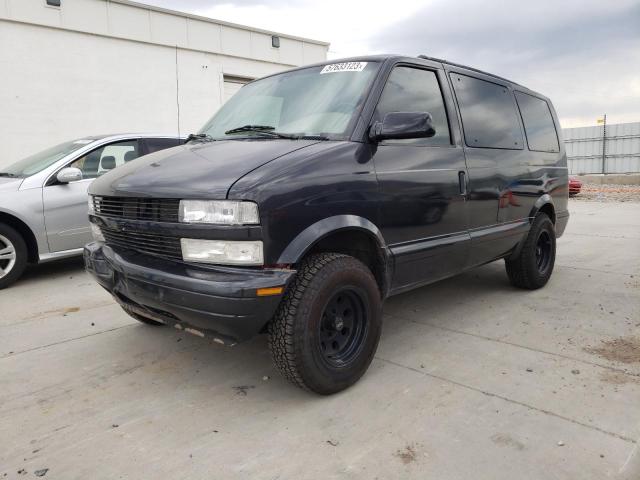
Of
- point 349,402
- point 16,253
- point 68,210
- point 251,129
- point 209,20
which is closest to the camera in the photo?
point 349,402

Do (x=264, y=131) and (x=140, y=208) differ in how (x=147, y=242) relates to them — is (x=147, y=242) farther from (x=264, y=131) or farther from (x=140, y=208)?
(x=264, y=131)

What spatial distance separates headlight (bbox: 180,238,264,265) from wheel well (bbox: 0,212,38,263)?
371cm

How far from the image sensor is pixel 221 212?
2.37 metres

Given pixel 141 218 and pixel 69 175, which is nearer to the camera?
pixel 141 218

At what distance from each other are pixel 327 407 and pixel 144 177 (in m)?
1.65

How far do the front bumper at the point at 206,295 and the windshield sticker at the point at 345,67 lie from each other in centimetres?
156

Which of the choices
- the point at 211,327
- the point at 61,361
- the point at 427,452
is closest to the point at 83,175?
the point at 61,361

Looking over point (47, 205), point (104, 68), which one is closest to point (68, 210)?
point (47, 205)

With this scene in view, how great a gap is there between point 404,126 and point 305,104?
2.47ft

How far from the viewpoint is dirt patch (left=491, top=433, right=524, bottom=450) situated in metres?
2.26

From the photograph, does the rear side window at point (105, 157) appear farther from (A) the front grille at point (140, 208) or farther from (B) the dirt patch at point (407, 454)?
(B) the dirt patch at point (407, 454)

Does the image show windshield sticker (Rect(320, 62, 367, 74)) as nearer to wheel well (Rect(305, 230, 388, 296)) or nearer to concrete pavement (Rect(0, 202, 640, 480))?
wheel well (Rect(305, 230, 388, 296))

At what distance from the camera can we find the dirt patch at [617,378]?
2.86 metres

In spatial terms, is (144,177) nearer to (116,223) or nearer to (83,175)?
(116,223)
